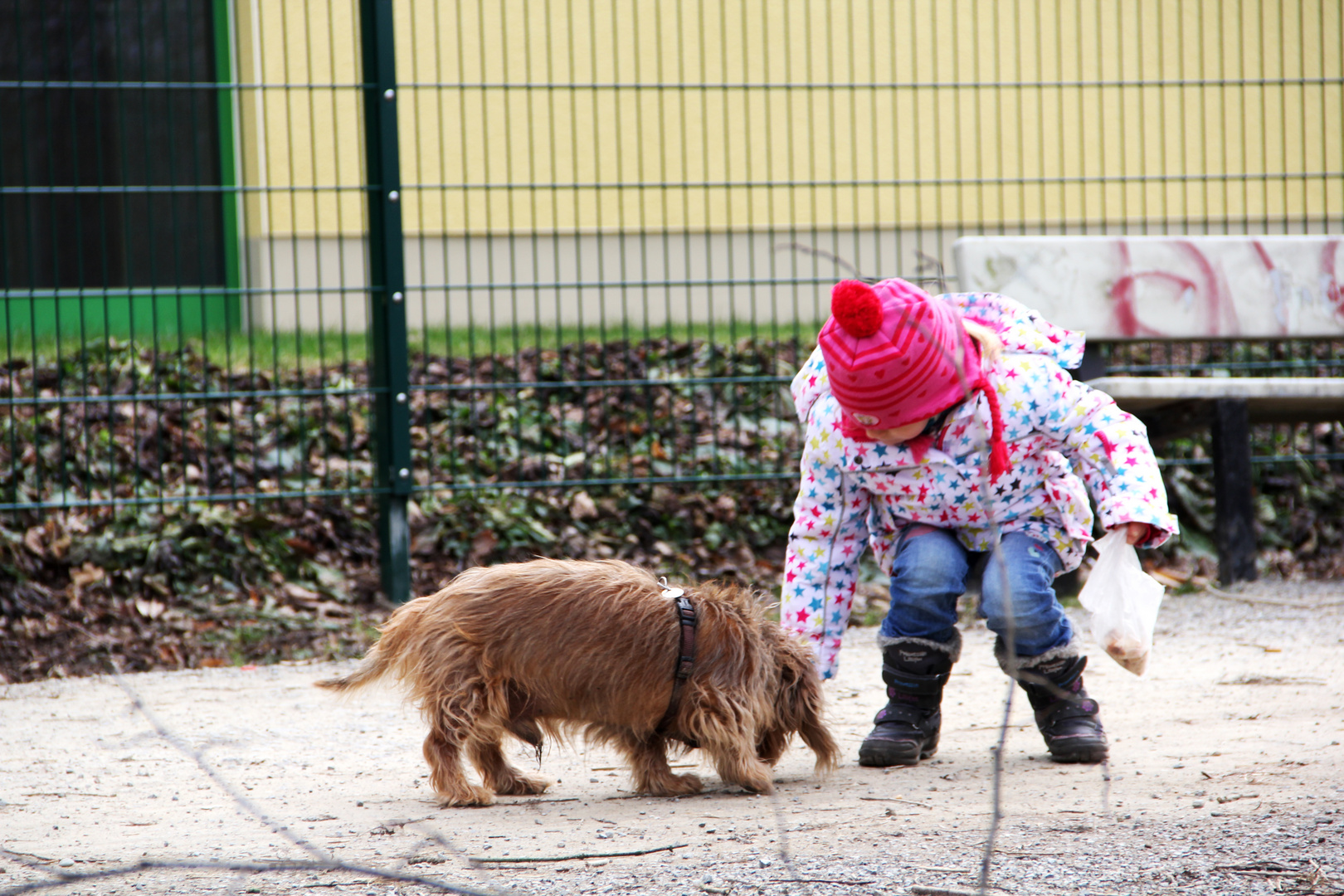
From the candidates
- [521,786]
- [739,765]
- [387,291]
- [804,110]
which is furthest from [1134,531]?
[804,110]

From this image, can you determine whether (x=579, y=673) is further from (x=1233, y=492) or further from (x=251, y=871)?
(x=1233, y=492)

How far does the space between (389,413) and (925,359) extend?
9.12ft

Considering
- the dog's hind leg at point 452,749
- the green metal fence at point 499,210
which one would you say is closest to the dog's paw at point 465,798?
the dog's hind leg at point 452,749

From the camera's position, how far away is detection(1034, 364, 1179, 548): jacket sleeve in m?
2.64

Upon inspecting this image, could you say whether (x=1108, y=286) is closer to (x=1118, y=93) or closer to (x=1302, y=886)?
(x=1118, y=93)

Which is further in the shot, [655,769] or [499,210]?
[499,210]

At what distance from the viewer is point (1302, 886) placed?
1.90 m

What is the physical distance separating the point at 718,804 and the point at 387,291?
2.84m

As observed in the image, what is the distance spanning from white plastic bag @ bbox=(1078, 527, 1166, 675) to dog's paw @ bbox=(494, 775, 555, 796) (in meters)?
1.11

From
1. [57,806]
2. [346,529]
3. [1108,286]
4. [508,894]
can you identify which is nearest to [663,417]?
[346,529]

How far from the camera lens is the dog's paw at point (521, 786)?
2621 mm

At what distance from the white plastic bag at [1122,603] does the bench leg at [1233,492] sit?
8.01ft

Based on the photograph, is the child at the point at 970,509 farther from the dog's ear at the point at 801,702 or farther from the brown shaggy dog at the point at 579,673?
the brown shaggy dog at the point at 579,673

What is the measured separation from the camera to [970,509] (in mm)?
2793
